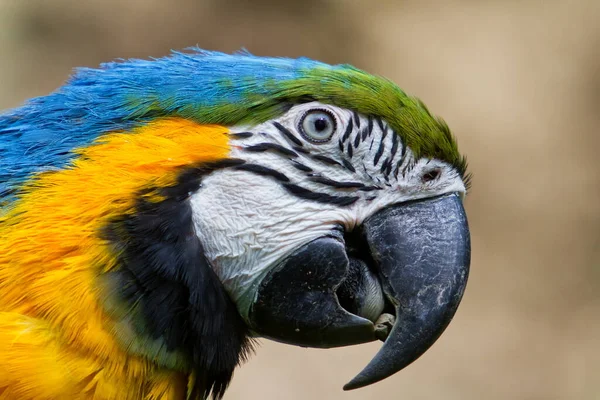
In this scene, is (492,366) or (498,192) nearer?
(492,366)

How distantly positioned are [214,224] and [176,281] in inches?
6.4

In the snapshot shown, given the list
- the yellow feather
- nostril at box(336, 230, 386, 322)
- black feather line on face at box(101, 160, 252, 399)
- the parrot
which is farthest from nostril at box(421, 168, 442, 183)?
the yellow feather

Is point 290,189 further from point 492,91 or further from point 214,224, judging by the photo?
point 492,91

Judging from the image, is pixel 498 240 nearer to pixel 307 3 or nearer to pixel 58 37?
pixel 307 3

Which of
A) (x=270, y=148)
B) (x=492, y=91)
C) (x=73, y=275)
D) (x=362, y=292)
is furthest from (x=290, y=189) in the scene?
(x=492, y=91)

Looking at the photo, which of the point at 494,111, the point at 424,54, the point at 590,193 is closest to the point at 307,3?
the point at 424,54

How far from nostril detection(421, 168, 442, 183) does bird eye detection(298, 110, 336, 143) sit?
0.27 m

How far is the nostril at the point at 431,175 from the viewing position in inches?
70.8

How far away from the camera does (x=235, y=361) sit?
175 cm

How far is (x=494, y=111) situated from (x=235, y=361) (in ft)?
12.3

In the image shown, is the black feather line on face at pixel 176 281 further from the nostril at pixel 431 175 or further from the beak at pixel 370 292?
the nostril at pixel 431 175

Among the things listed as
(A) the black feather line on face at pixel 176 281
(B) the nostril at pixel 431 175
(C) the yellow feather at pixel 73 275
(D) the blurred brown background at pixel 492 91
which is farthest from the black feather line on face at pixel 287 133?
(D) the blurred brown background at pixel 492 91

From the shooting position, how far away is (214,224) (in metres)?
1.64

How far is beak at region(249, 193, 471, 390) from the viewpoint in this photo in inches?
65.2
